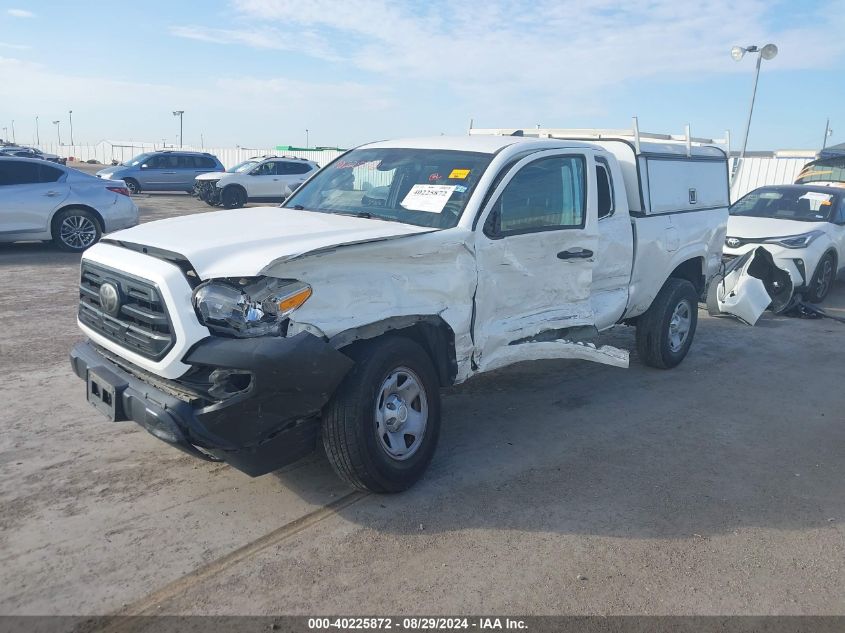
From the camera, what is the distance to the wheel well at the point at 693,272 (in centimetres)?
681

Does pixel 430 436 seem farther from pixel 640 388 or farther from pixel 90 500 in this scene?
pixel 640 388

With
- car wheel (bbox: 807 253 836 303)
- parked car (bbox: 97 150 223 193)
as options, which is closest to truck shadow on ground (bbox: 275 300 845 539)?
car wheel (bbox: 807 253 836 303)

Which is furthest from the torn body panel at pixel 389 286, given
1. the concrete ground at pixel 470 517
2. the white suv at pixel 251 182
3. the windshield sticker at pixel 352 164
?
the white suv at pixel 251 182

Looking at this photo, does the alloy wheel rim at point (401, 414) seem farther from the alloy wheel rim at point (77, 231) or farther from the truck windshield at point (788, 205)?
the alloy wheel rim at point (77, 231)

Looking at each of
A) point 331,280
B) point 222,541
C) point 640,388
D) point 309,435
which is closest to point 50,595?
point 222,541

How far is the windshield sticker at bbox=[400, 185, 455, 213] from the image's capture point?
4391 millimetres

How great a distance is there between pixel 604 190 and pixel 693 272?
1.93 meters

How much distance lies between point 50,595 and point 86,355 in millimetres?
1408

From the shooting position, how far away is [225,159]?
44.3 m

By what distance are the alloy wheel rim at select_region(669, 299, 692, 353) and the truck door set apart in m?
1.64

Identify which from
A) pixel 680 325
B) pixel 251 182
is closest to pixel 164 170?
pixel 251 182

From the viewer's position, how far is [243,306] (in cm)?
330

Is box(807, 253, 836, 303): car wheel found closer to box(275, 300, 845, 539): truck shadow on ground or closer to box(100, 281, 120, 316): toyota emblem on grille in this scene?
box(275, 300, 845, 539): truck shadow on ground

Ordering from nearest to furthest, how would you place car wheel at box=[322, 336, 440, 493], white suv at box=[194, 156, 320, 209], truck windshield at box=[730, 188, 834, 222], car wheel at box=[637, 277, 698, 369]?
car wheel at box=[322, 336, 440, 493] < car wheel at box=[637, 277, 698, 369] < truck windshield at box=[730, 188, 834, 222] < white suv at box=[194, 156, 320, 209]
